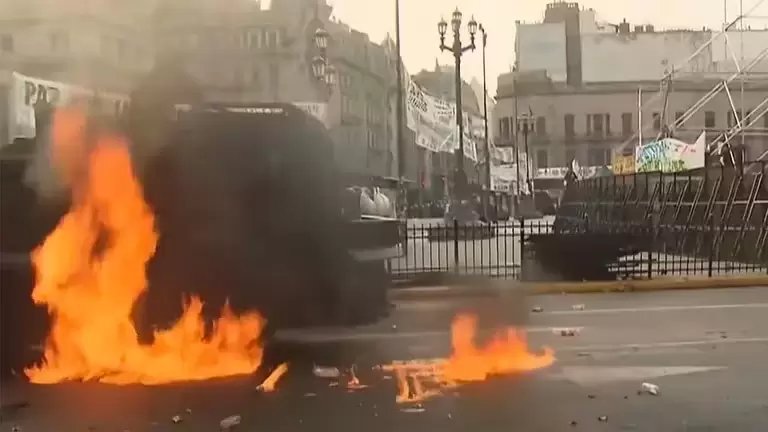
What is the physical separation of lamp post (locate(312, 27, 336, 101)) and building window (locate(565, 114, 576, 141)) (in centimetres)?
173

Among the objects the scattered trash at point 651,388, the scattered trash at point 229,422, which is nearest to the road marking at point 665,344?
the scattered trash at point 651,388

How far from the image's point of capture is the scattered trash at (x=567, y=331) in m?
6.49

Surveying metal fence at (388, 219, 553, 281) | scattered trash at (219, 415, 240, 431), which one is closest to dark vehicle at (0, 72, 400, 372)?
metal fence at (388, 219, 553, 281)

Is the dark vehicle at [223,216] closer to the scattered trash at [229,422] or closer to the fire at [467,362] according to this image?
the fire at [467,362]

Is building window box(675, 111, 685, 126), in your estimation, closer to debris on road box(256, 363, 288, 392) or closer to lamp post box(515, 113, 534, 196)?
lamp post box(515, 113, 534, 196)

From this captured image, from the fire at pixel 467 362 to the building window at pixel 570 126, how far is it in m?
1.54

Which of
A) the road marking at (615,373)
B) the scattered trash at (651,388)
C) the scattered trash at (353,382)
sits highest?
the scattered trash at (353,382)

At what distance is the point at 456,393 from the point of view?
482cm

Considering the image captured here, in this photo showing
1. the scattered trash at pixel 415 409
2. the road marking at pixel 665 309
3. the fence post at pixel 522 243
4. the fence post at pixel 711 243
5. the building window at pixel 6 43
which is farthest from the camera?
the fence post at pixel 711 243

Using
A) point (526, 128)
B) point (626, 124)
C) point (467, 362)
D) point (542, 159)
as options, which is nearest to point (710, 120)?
point (626, 124)

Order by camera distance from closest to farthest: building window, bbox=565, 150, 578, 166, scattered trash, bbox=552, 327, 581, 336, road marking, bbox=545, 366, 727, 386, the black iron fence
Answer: road marking, bbox=545, 366, 727, 386 → the black iron fence → scattered trash, bbox=552, 327, 581, 336 → building window, bbox=565, 150, 578, 166

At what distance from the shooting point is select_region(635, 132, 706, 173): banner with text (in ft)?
36.4

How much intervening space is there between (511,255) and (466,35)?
1.53m

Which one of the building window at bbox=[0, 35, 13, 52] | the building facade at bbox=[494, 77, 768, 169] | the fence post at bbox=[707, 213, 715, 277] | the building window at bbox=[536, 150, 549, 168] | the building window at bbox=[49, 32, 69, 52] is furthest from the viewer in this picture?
the fence post at bbox=[707, 213, 715, 277]
